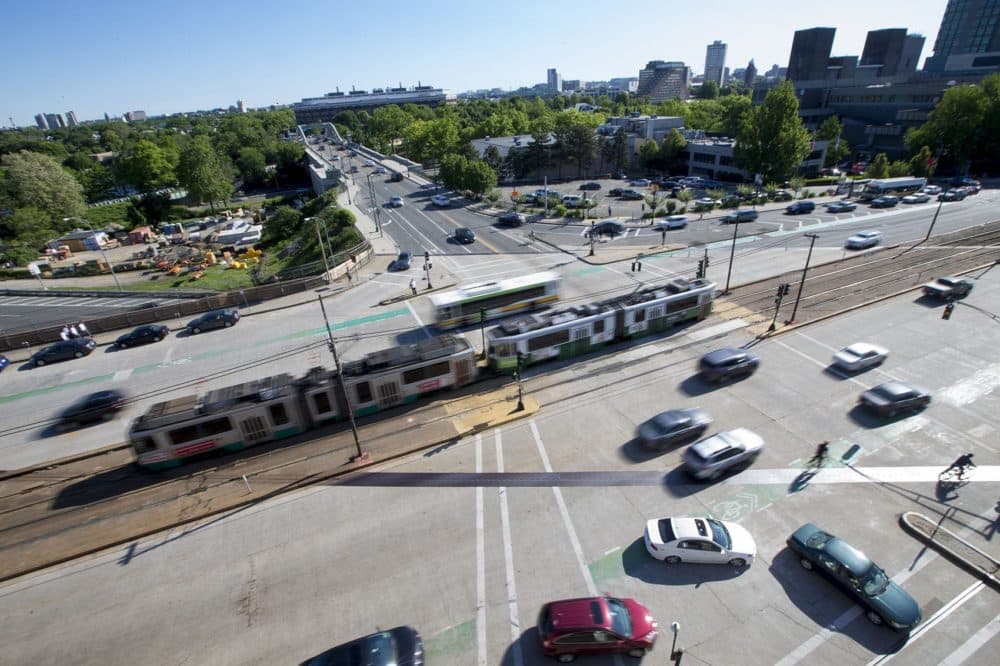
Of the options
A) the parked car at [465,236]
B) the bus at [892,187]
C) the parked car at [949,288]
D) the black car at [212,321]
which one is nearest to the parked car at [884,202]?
the bus at [892,187]

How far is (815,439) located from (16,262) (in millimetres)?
98684

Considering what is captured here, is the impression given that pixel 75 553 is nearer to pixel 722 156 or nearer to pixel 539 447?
pixel 539 447

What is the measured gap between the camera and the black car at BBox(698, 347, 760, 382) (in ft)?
85.2

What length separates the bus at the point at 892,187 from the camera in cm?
6688

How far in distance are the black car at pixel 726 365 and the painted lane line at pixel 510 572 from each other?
13.3 metres

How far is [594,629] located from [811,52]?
168 m

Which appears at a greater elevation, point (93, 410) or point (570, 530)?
point (93, 410)

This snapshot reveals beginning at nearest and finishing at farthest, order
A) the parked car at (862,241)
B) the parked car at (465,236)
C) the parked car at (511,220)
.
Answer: the parked car at (862,241) < the parked car at (465,236) < the parked car at (511,220)

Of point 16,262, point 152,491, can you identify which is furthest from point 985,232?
point 16,262

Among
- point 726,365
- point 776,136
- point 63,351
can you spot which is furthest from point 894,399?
point 776,136

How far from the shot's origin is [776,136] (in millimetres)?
71312

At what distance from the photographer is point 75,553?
1812 centimetres

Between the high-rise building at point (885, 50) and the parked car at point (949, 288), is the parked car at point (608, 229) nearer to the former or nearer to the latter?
the parked car at point (949, 288)

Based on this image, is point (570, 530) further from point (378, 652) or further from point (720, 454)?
point (378, 652)
